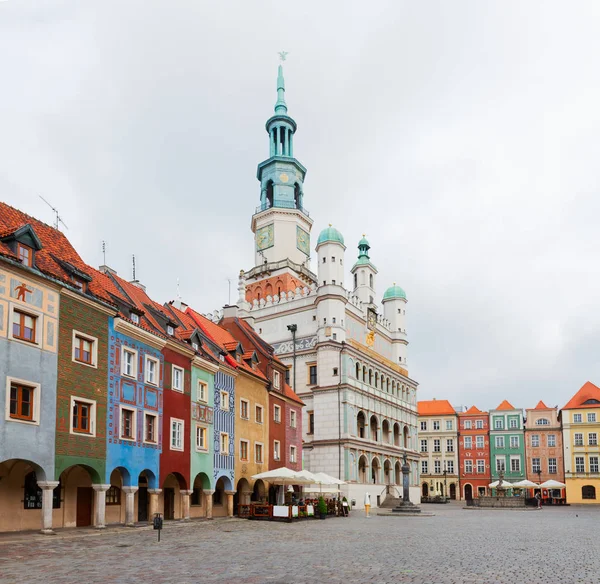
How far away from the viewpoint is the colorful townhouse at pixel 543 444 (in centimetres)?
9694

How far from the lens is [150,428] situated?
1296 inches

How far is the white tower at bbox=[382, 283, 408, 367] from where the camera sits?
80.8 meters

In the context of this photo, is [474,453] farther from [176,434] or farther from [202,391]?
[176,434]

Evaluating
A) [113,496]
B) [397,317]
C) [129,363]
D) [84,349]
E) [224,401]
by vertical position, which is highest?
[397,317]

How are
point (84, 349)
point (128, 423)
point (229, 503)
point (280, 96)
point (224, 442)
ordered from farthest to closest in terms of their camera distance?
point (280, 96), point (229, 503), point (224, 442), point (128, 423), point (84, 349)

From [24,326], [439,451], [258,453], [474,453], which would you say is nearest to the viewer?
[24,326]

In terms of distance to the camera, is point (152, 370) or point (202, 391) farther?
point (202, 391)

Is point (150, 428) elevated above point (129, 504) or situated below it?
above

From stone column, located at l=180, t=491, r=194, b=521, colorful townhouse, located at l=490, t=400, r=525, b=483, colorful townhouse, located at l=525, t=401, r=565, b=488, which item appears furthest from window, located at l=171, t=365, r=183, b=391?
colorful townhouse, located at l=490, t=400, r=525, b=483

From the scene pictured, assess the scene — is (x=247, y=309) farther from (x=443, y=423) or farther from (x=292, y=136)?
(x=443, y=423)

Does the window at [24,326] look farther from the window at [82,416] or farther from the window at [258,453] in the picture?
the window at [258,453]

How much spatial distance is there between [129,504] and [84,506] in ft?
5.93

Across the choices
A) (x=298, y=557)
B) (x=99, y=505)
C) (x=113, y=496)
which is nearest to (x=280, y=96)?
(x=113, y=496)

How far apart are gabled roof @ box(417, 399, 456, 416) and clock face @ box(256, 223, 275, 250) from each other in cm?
4323
